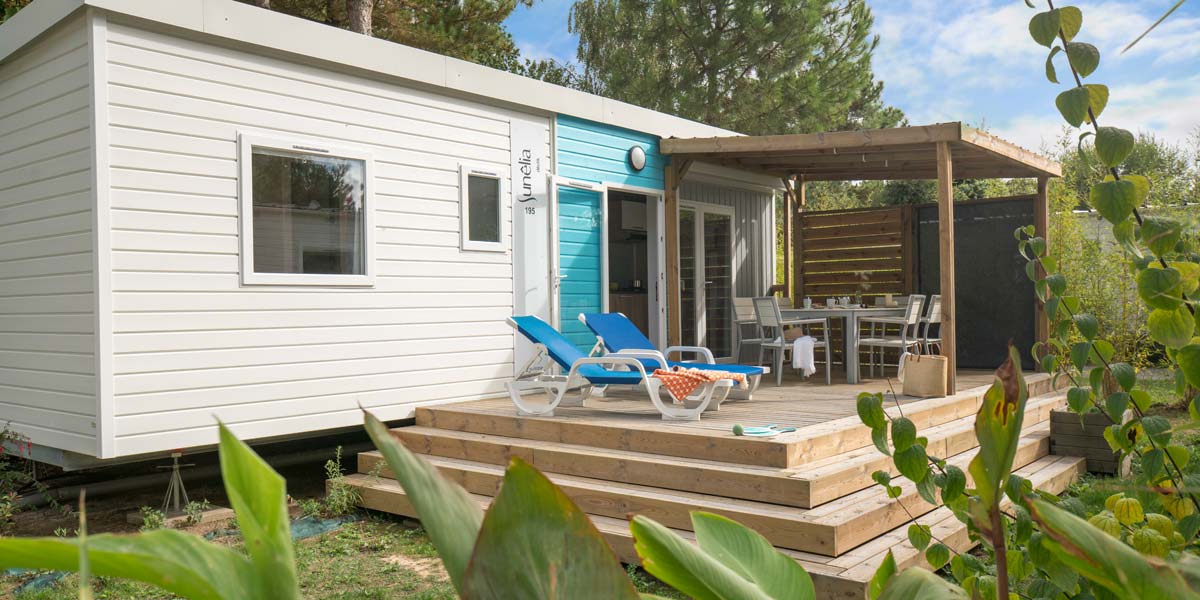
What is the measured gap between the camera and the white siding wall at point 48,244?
17.9ft

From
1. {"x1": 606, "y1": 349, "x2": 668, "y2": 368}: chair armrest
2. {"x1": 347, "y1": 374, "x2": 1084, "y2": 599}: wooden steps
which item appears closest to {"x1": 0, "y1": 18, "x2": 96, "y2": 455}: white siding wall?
{"x1": 347, "y1": 374, "x2": 1084, "y2": 599}: wooden steps

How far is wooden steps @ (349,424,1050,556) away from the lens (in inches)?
165

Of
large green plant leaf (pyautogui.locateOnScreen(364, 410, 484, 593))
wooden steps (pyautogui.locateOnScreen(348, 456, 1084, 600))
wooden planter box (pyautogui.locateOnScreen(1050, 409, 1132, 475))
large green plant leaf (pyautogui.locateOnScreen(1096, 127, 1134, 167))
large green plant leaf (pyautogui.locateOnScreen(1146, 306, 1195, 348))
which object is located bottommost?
wooden steps (pyautogui.locateOnScreen(348, 456, 1084, 600))

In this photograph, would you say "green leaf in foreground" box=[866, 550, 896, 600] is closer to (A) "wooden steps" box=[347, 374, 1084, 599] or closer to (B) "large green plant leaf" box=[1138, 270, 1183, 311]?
(B) "large green plant leaf" box=[1138, 270, 1183, 311]

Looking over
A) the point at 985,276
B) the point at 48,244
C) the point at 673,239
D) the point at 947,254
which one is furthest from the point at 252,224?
the point at 985,276

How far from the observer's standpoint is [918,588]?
1.78ft

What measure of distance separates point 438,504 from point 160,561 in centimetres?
10

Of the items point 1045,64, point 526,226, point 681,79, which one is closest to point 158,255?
point 526,226

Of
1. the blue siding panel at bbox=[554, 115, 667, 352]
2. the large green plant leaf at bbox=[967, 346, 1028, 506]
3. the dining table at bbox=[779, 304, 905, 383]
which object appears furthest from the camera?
the dining table at bbox=[779, 304, 905, 383]

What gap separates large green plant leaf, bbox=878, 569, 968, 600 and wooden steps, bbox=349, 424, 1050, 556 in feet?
10.2

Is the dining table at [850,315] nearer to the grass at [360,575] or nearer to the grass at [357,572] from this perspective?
the grass at [360,575]

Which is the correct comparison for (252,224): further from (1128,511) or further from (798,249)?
(798,249)

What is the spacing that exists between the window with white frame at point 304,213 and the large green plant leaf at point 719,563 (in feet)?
18.9

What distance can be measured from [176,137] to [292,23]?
1.13m
